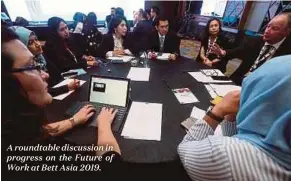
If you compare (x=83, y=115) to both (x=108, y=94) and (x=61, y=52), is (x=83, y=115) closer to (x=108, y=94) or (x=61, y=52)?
(x=108, y=94)

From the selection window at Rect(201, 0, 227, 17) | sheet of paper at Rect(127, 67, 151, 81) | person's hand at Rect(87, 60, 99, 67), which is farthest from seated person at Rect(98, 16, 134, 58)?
window at Rect(201, 0, 227, 17)

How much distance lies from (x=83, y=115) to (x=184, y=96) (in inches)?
→ 27.8

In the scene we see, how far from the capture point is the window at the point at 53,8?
13.8 ft

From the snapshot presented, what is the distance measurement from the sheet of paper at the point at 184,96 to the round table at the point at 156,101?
0.12 feet

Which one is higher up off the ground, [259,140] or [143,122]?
[259,140]

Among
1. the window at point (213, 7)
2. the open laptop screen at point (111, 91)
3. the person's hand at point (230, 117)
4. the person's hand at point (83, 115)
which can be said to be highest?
the window at point (213, 7)

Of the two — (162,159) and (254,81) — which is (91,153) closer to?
(162,159)

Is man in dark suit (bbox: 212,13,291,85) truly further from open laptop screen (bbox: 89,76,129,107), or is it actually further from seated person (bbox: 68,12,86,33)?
seated person (bbox: 68,12,86,33)

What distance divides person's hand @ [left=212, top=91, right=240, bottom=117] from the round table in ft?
0.76

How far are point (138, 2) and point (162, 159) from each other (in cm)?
561

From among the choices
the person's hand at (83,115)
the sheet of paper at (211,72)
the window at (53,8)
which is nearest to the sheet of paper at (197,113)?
the person's hand at (83,115)

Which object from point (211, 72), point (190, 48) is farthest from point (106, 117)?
point (190, 48)

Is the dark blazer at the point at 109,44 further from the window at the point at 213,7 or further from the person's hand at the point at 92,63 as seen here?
the window at the point at 213,7

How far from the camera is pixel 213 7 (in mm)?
4926
